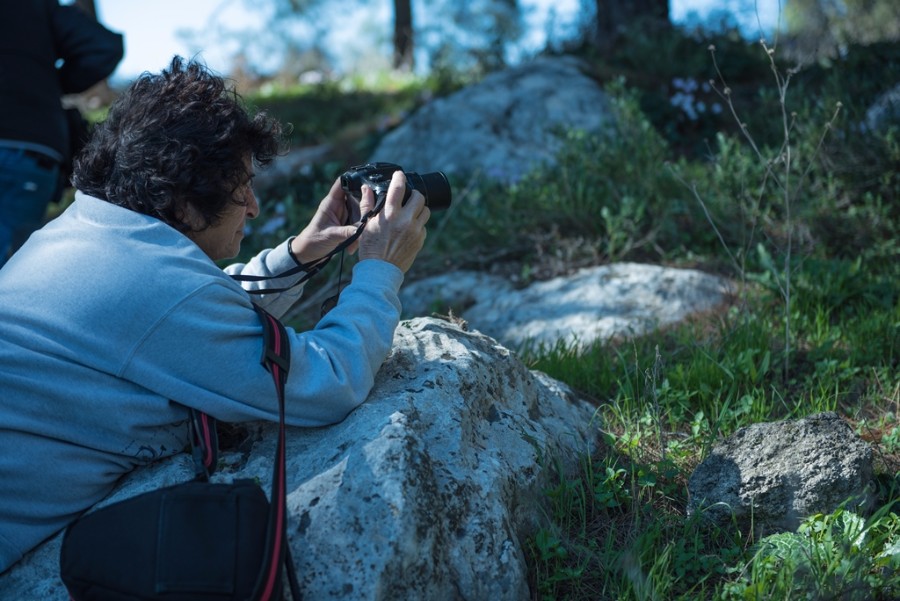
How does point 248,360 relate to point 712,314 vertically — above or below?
above

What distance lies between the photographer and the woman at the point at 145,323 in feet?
6.59

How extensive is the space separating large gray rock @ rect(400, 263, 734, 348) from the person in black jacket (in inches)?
80.0

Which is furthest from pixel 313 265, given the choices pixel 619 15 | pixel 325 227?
pixel 619 15

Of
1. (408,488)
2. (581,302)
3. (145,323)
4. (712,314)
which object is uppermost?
(145,323)

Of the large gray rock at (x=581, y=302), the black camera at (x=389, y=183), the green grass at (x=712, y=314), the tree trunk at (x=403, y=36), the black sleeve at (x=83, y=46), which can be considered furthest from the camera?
the tree trunk at (x=403, y=36)

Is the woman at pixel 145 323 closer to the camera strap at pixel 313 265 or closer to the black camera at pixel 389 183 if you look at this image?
the camera strap at pixel 313 265

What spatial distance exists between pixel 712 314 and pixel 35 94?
3474 millimetres

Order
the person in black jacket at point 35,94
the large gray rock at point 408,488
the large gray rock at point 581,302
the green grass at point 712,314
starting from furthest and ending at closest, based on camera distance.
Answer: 1. the large gray rock at point 581,302
2. the person in black jacket at point 35,94
3. the green grass at point 712,314
4. the large gray rock at point 408,488

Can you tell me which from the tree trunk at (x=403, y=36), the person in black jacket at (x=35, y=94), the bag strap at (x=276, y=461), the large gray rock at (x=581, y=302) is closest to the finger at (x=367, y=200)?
the bag strap at (x=276, y=461)

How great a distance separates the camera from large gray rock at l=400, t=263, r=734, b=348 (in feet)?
14.3

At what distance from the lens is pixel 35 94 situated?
430 centimetres

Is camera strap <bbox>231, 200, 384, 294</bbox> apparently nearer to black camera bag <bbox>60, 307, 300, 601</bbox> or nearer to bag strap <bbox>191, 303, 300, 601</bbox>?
bag strap <bbox>191, 303, 300, 601</bbox>

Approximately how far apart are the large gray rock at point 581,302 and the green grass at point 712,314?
157 mm

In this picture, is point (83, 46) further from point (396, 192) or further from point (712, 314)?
point (712, 314)
